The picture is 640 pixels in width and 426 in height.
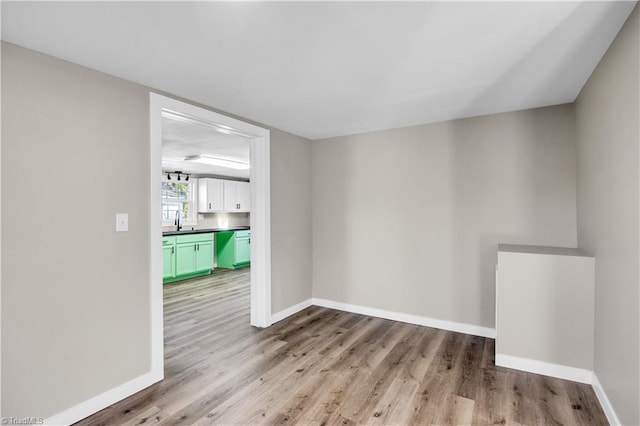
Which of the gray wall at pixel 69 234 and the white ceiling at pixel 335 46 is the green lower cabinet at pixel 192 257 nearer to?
the gray wall at pixel 69 234

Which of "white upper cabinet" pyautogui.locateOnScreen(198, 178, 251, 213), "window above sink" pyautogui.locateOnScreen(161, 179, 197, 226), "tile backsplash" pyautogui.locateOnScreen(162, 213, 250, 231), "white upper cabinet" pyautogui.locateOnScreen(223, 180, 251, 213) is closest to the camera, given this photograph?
"window above sink" pyautogui.locateOnScreen(161, 179, 197, 226)

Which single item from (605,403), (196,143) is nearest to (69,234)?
(196,143)

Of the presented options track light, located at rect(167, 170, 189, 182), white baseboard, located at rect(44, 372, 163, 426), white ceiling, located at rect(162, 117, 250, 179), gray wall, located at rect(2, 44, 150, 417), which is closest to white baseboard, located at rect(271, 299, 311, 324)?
white baseboard, located at rect(44, 372, 163, 426)

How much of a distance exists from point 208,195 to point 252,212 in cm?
390

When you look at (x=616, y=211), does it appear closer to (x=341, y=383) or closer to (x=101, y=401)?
(x=341, y=383)

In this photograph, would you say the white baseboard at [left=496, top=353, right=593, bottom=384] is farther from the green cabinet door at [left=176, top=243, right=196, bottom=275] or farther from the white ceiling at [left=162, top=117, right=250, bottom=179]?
the green cabinet door at [left=176, top=243, right=196, bottom=275]

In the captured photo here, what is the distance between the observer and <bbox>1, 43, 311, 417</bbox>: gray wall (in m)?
1.82

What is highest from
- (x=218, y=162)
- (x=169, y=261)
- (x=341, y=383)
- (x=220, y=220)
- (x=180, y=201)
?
(x=218, y=162)

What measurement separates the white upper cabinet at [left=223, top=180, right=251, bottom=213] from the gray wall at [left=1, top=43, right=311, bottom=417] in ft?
16.7

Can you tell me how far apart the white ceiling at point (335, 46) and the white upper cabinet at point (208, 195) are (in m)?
4.61

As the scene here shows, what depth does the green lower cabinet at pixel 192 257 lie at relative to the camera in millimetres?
5898

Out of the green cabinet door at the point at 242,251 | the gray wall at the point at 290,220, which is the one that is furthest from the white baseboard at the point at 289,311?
the green cabinet door at the point at 242,251

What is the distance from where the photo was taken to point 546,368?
2.53 m

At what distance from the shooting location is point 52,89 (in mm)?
1967
